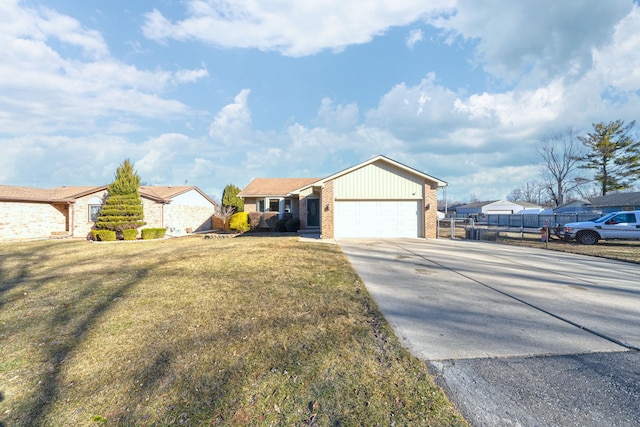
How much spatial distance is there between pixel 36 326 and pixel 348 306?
454 centimetres

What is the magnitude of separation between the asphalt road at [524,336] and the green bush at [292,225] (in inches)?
480

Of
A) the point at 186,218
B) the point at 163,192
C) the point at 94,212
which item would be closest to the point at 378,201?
the point at 186,218

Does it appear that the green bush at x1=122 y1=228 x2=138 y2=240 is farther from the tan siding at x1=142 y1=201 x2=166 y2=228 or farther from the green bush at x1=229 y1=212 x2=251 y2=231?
the green bush at x1=229 y1=212 x2=251 y2=231

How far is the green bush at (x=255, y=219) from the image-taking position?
20891 mm

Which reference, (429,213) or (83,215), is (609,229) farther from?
(83,215)

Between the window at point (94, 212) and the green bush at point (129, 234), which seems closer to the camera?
the green bush at point (129, 234)

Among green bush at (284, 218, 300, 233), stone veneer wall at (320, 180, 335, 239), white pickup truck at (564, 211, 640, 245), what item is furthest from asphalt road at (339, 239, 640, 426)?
green bush at (284, 218, 300, 233)

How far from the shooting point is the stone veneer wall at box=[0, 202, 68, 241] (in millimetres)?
15641

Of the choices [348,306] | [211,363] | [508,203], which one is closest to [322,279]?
[348,306]

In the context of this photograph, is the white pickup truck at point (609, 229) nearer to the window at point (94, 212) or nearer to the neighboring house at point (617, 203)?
the neighboring house at point (617, 203)

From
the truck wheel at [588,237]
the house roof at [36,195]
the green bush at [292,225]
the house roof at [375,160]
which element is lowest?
the truck wheel at [588,237]

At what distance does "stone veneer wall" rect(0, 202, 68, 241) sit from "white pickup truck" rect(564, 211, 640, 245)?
29.4 meters

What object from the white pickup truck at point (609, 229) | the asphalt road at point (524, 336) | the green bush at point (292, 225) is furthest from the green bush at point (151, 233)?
the white pickup truck at point (609, 229)

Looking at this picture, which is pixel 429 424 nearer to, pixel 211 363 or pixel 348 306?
pixel 211 363
